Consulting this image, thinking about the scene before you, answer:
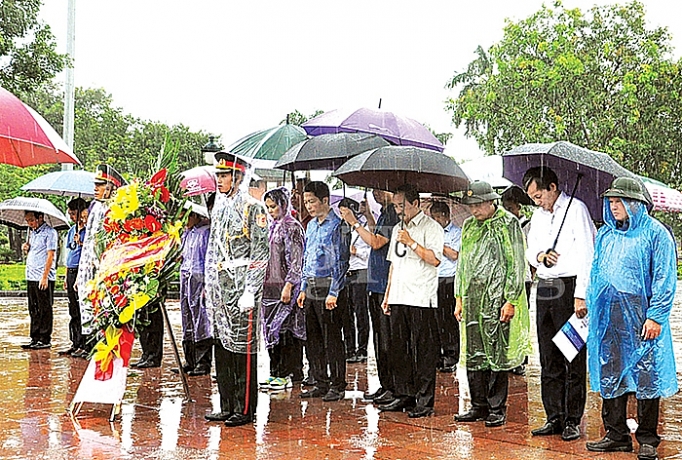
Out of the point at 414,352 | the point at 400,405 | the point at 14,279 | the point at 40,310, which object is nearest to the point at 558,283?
the point at 414,352

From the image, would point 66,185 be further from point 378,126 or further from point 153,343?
point 378,126

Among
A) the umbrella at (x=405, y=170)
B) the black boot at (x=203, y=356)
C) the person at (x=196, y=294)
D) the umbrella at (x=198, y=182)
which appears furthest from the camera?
the umbrella at (x=198, y=182)

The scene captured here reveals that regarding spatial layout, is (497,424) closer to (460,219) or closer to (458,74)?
(460,219)

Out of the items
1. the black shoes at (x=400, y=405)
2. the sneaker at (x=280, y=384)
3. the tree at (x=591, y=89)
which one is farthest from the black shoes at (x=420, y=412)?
the tree at (x=591, y=89)

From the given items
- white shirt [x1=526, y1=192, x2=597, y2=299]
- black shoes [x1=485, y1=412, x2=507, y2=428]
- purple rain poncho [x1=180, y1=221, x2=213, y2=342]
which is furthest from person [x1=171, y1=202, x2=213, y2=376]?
white shirt [x1=526, y1=192, x2=597, y2=299]

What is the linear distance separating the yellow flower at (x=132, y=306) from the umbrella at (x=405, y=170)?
182 cm

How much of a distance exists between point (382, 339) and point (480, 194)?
1.53m

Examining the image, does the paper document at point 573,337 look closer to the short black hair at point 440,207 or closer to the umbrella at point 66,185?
the short black hair at point 440,207

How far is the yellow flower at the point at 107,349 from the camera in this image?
7.61 m

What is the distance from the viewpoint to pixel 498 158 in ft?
34.1

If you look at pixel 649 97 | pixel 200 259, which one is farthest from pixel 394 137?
pixel 649 97

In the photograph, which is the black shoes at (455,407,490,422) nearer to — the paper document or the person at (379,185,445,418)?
the person at (379,185,445,418)

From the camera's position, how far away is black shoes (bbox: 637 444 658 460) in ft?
19.8

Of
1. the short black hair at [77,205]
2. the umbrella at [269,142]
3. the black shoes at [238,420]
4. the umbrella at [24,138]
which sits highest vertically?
the umbrella at [269,142]
